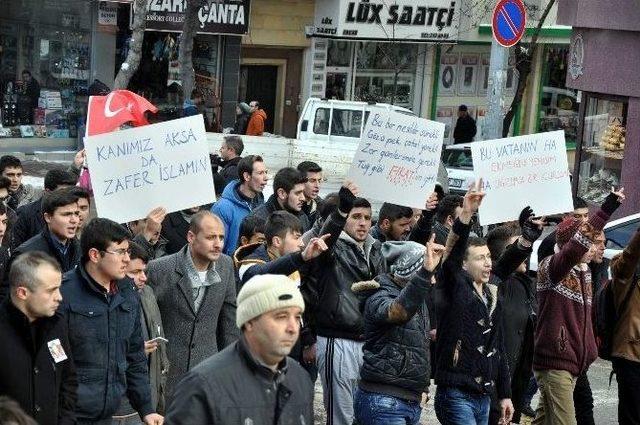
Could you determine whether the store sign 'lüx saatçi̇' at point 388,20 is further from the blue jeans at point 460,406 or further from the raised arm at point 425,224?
the blue jeans at point 460,406

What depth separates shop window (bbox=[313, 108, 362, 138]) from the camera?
24.0m

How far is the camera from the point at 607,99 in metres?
20.8

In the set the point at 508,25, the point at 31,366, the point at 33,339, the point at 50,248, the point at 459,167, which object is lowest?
the point at 459,167

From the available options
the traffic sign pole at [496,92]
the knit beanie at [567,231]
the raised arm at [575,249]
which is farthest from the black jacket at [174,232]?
the traffic sign pole at [496,92]

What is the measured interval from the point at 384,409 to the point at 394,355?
29cm

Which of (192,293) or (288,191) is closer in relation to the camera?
(192,293)

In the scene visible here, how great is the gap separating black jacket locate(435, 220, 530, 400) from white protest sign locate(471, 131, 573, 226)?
1662mm

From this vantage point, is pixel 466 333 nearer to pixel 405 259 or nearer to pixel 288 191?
pixel 405 259

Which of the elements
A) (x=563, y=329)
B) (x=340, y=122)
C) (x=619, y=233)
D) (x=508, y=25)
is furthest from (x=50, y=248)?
(x=340, y=122)

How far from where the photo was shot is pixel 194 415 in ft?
16.9

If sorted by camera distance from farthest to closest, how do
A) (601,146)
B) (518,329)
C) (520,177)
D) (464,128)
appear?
(464,128), (601,146), (520,177), (518,329)

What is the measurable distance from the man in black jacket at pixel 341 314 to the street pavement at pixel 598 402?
1729 millimetres

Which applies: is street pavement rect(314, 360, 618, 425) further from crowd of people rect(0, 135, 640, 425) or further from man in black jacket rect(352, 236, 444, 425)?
man in black jacket rect(352, 236, 444, 425)

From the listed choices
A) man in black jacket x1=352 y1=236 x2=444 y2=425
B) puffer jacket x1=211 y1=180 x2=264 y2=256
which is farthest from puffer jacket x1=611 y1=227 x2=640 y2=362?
puffer jacket x1=211 y1=180 x2=264 y2=256
